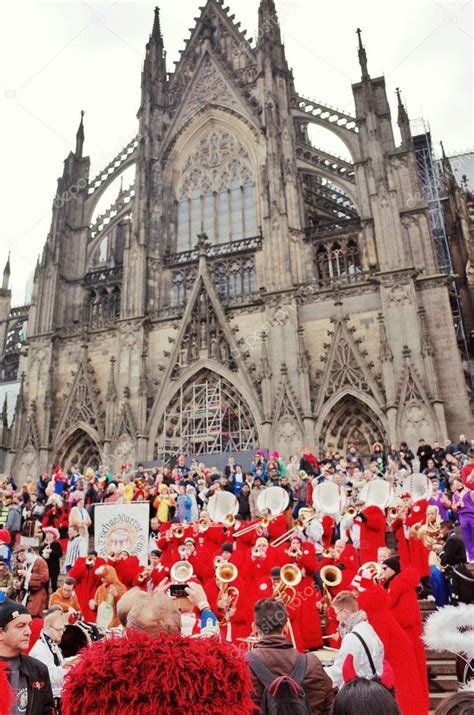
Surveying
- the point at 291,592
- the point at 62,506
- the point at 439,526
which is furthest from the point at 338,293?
the point at 291,592

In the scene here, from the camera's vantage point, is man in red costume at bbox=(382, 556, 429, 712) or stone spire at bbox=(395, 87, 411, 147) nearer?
man in red costume at bbox=(382, 556, 429, 712)

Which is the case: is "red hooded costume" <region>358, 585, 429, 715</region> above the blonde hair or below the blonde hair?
below

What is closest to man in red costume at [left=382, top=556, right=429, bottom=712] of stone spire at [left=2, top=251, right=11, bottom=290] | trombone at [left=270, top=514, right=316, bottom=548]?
trombone at [left=270, top=514, right=316, bottom=548]

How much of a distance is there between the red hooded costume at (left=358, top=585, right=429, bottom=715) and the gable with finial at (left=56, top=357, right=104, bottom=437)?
1991cm

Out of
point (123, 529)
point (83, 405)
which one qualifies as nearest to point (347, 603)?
Answer: point (123, 529)

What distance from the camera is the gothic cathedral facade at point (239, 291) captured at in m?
21.0

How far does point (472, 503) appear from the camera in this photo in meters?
9.13

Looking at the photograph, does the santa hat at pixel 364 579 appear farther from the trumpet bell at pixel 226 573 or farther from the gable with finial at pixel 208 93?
the gable with finial at pixel 208 93

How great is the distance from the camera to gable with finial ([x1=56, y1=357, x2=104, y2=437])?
23.8m

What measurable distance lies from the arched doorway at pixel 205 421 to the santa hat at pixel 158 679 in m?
→ 19.6

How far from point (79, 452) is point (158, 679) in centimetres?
2304

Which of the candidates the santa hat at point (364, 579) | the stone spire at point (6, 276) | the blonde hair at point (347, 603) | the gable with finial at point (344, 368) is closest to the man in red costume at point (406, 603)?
the blonde hair at point (347, 603)

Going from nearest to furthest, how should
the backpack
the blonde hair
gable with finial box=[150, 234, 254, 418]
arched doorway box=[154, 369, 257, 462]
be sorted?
1. the backpack
2. the blonde hair
3. arched doorway box=[154, 369, 257, 462]
4. gable with finial box=[150, 234, 254, 418]

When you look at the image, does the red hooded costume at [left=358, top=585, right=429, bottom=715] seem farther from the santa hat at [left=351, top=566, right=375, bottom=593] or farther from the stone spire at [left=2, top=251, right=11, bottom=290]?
the stone spire at [left=2, top=251, right=11, bottom=290]
